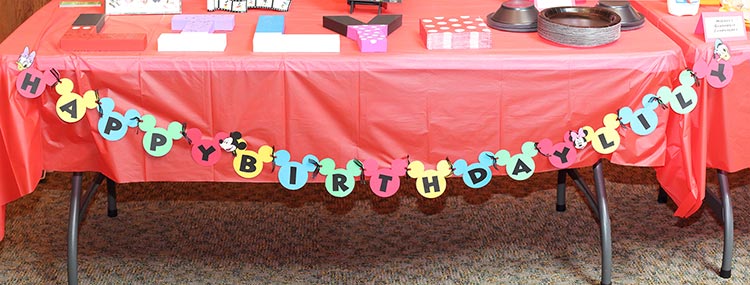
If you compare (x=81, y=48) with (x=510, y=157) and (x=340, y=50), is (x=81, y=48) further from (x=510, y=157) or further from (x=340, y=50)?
(x=510, y=157)

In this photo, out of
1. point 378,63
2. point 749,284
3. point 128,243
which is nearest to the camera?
point 378,63

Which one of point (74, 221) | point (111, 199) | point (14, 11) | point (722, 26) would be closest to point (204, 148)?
point (74, 221)

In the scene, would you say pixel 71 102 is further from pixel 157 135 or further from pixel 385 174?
pixel 385 174

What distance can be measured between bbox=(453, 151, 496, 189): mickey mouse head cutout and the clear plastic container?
643 mm

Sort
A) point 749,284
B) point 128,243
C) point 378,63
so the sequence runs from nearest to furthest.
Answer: point 378,63 < point 749,284 < point 128,243

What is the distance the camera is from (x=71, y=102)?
7.58 feet

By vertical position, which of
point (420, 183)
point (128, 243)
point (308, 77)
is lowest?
point (128, 243)

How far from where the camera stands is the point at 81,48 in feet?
7.72

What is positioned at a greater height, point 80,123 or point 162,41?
point 162,41

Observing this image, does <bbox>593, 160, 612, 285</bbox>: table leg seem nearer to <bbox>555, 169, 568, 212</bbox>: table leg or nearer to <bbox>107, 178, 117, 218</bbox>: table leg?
<bbox>555, 169, 568, 212</bbox>: table leg

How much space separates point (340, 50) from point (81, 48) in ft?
1.95

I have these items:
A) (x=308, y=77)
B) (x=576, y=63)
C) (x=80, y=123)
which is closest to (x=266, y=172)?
(x=308, y=77)

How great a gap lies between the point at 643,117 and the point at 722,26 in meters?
0.29

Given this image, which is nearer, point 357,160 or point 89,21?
point 357,160
